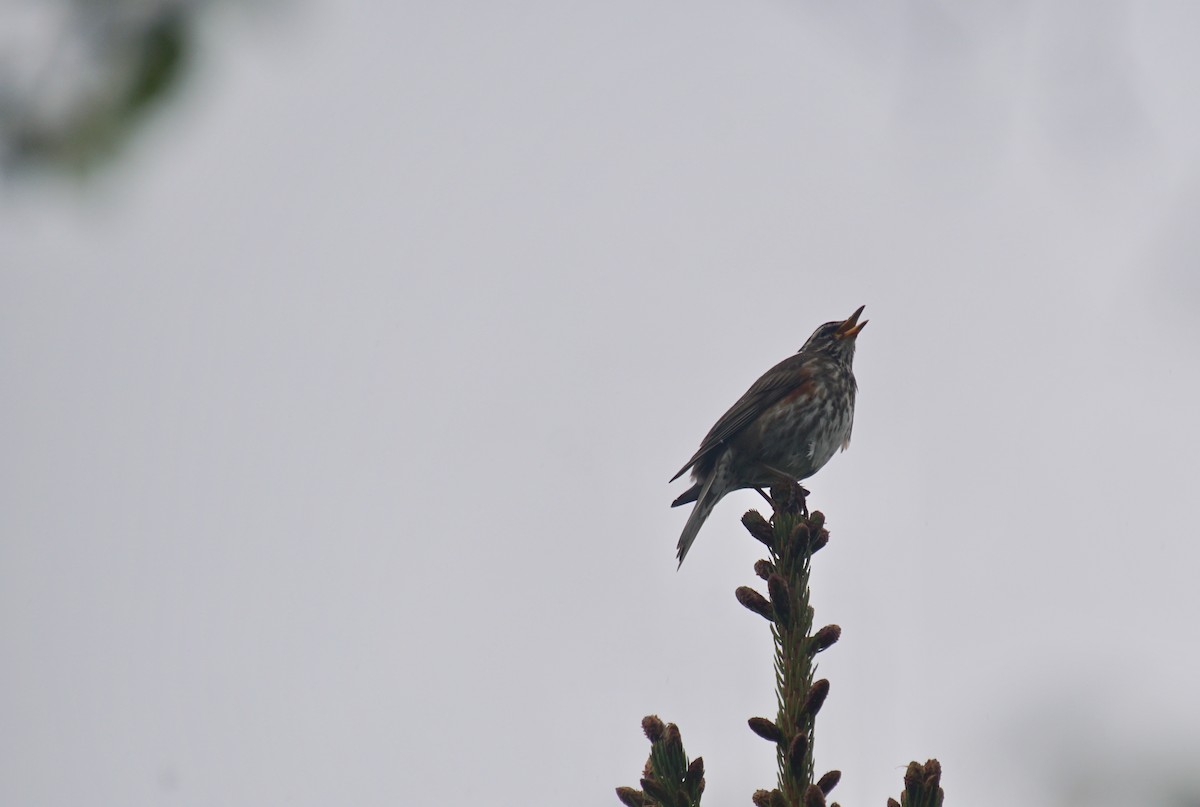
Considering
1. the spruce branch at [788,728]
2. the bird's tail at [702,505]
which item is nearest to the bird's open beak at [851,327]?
the bird's tail at [702,505]

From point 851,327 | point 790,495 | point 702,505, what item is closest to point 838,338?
point 851,327

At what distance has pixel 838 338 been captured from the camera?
9.23m

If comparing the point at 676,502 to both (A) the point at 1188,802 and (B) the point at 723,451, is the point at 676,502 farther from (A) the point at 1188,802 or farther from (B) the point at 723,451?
(A) the point at 1188,802

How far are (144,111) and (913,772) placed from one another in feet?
7.67

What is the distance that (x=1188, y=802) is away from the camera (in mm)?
2500

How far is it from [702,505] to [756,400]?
914mm

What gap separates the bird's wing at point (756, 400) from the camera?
8.11 m

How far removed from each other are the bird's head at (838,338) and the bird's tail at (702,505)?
1.72m

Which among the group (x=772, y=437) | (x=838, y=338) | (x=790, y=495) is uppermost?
(x=838, y=338)

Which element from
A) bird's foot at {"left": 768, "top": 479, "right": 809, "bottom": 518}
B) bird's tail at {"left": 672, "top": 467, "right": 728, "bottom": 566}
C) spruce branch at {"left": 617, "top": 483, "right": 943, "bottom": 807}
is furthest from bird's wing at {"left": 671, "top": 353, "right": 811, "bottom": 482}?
spruce branch at {"left": 617, "top": 483, "right": 943, "bottom": 807}

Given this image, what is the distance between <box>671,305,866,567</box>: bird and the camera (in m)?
8.05

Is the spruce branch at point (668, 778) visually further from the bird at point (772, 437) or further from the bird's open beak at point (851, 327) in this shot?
the bird's open beak at point (851, 327)

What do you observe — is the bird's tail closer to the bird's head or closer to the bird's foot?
the bird's foot

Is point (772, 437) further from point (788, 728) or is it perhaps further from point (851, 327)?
point (788, 728)
